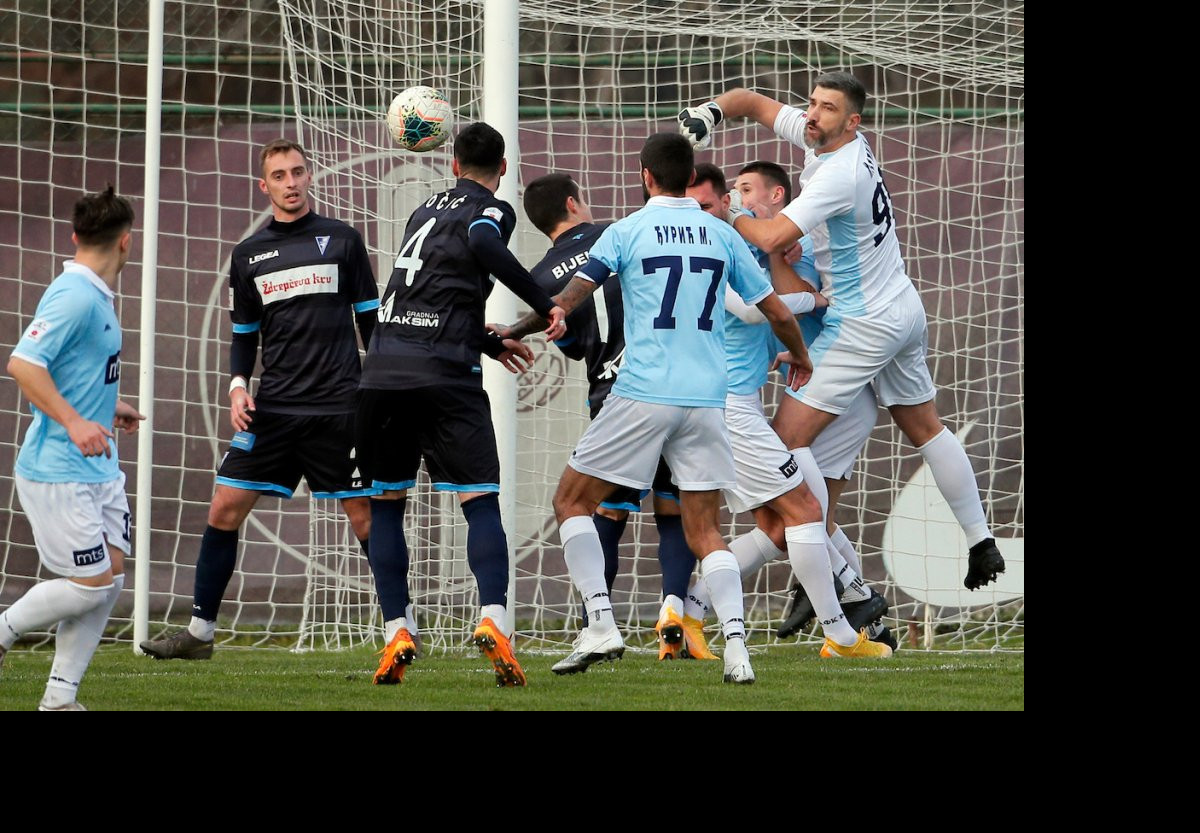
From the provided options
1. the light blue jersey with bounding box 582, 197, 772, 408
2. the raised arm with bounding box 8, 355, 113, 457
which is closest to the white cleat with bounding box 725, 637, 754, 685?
the light blue jersey with bounding box 582, 197, 772, 408

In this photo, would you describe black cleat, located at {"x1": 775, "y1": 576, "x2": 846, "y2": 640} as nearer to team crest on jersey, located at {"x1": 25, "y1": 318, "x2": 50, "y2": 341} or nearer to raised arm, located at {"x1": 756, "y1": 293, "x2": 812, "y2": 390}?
raised arm, located at {"x1": 756, "y1": 293, "x2": 812, "y2": 390}

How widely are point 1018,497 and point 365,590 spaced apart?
3.91 metres

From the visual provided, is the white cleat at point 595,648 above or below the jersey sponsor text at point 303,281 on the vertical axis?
below

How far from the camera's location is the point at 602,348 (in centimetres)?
685

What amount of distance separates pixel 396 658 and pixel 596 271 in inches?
62.2

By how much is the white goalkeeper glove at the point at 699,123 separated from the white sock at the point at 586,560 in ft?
5.53

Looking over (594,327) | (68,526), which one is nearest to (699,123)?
(594,327)

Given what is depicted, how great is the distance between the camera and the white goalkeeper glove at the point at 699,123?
6203 mm

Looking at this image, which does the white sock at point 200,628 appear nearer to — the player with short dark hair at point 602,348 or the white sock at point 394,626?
the white sock at point 394,626

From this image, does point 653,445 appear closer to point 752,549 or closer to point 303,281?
point 752,549

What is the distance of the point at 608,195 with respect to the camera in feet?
30.6

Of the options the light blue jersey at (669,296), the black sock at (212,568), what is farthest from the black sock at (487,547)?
the black sock at (212,568)

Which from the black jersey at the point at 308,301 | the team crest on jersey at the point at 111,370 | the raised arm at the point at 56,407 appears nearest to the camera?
the raised arm at the point at 56,407

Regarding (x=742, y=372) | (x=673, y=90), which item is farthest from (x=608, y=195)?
(x=742, y=372)
